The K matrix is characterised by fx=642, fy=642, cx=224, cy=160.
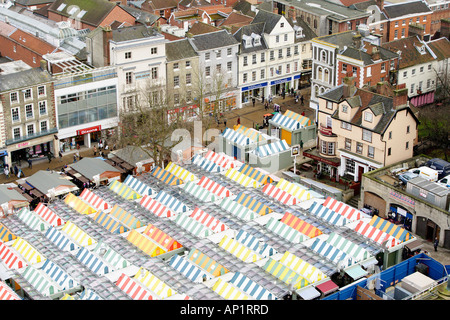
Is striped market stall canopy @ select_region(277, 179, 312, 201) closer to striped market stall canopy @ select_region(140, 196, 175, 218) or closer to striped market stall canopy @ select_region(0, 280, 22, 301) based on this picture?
striped market stall canopy @ select_region(140, 196, 175, 218)

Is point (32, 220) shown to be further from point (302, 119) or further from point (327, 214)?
point (302, 119)

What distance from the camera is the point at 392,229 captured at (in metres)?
51.4

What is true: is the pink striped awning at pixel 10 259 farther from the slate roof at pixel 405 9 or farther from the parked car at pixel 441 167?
the slate roof at pixel 405 9

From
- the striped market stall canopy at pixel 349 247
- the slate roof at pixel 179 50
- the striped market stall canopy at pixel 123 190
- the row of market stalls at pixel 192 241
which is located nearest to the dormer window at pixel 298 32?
the slate roof at pixel 179 50

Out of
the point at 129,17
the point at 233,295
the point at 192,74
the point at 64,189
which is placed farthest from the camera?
the point at 129,17

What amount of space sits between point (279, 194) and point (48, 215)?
2054 centimetres

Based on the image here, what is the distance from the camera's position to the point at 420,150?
70.1 m

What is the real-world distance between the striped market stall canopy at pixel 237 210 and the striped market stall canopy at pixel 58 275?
16038mm

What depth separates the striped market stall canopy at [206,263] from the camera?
4512 centimetres

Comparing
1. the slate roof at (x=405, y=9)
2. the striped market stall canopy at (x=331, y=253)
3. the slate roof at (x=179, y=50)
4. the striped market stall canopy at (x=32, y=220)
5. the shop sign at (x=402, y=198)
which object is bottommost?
the striped market stall canopy at (x=32, y=220)

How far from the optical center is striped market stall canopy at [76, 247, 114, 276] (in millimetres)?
45672
